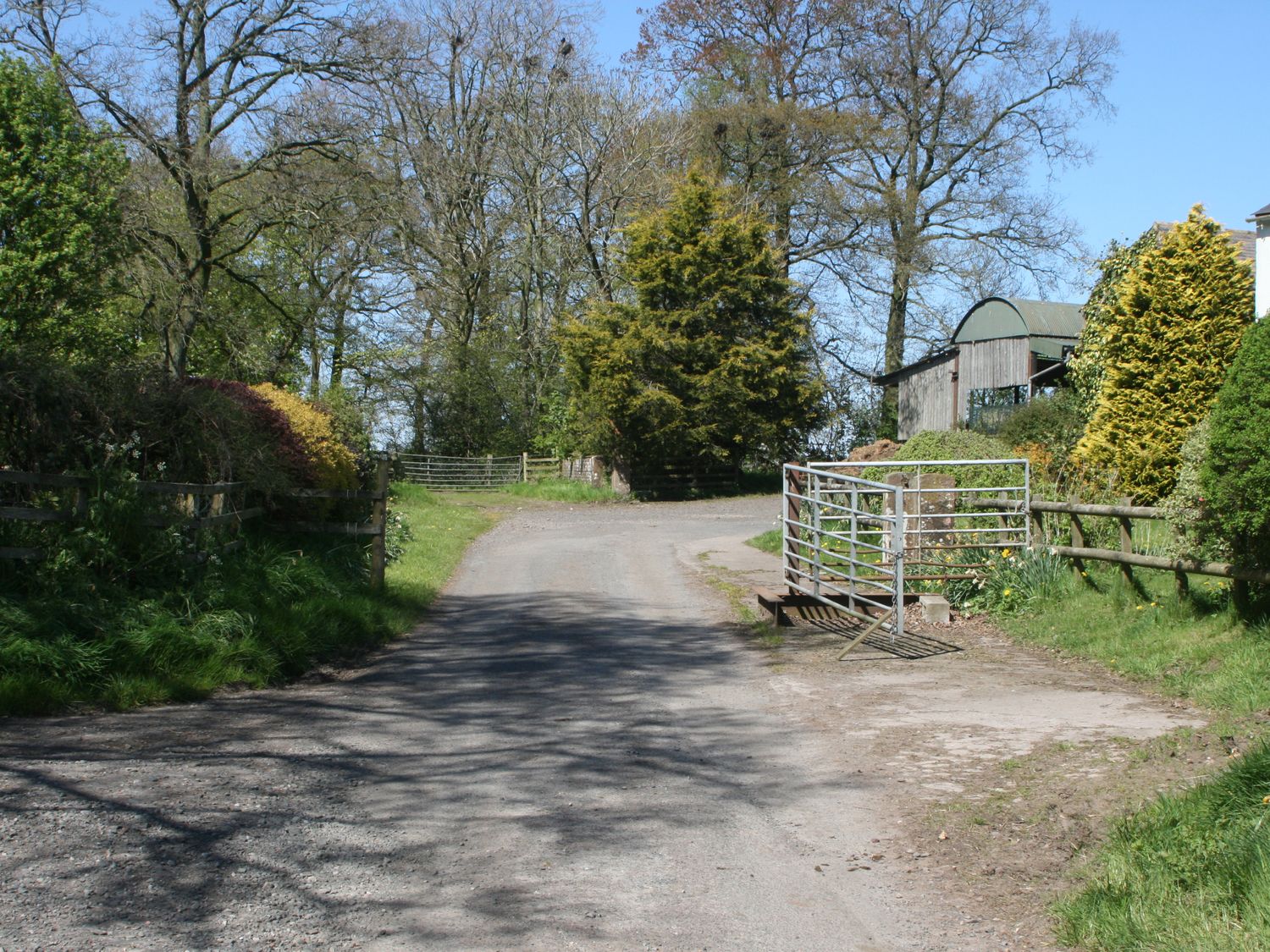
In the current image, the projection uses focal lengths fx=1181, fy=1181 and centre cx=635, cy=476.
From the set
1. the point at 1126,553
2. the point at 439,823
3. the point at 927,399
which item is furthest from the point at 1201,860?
the point at 927,399

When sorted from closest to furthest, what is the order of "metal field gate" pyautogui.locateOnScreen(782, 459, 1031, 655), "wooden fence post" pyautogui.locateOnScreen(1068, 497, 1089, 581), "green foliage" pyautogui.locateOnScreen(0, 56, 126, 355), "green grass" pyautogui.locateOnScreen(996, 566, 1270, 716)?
"green grass" pyautogui.locateOnScreen(996, 566, 1270, 716) → "metal field gate" pyautogui.locateOnScreen(782, 459, 1031, 655) → "wooden fence post" pyautogui.locateOnScreen(1068, 497, 1089, 581) → "green foliage" pyautogui.locateOnScreen(0, 56, 126, 355)

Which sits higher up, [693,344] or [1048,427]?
[693,344]

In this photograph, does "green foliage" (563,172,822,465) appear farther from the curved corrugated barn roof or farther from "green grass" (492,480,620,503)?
the curved corrugated barn roof

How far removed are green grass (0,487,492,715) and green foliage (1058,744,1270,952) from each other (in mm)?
6436

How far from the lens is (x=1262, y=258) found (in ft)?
61.7

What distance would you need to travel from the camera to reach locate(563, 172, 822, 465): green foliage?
35.6m

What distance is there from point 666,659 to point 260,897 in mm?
6762

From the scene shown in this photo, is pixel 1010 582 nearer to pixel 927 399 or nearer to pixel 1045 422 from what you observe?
pixel 1045 422

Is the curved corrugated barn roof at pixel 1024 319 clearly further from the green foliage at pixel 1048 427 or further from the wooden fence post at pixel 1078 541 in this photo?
the wooden fence post at pixel 1078 541

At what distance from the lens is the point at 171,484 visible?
10.1 meters

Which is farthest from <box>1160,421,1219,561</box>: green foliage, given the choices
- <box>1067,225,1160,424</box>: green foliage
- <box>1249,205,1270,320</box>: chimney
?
<box>1067,225,1160,424</box>: green foliage

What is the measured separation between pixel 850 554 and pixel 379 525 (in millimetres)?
5451

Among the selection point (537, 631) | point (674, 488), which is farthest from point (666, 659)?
point (674, 488)

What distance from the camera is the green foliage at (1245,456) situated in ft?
26.9
